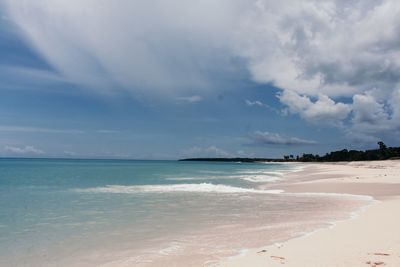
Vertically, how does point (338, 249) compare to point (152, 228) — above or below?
above

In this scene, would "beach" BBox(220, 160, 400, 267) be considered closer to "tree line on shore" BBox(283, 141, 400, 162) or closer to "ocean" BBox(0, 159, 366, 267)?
"ocean" BBox(0, 159, 366, 267)

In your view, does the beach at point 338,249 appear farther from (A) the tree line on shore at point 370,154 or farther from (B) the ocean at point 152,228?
(A) the tree line on shore at point 370,154

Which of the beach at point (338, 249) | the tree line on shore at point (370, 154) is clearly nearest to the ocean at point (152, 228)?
the beach at point (338, 249)

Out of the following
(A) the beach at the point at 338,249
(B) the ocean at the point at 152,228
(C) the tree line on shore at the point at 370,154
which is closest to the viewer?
(A) the beach at the point at 338,249

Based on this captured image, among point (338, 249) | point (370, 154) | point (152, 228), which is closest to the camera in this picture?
point (338, 249)

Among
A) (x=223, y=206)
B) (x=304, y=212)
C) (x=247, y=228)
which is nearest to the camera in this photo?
(x=247, y=228)

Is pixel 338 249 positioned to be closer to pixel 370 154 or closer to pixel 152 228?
pixel 152 228

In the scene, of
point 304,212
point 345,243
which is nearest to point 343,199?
point 304,212

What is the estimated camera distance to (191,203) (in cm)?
2402

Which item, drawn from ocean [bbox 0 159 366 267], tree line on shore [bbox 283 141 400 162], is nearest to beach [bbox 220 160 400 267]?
ocean [bbox 0 159 366 267]

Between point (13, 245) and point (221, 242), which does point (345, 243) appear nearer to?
point (221, 242)

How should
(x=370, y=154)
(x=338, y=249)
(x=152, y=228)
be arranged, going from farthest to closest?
1. (x=370, y=154)
2. (x=152, y=228)
3. (x=338, y=249)

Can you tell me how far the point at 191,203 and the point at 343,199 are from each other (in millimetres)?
9609

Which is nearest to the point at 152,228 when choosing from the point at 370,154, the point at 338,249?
the point at 338,249
